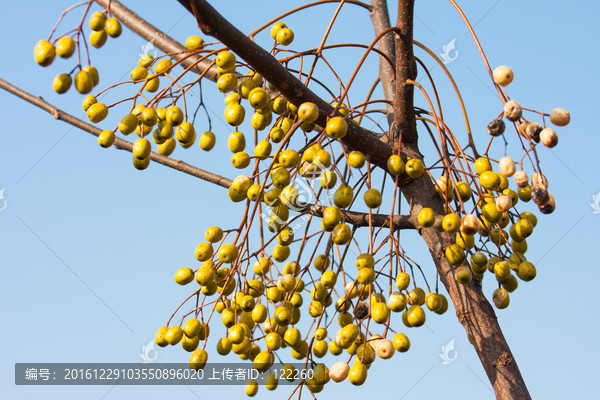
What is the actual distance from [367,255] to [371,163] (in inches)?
18.4

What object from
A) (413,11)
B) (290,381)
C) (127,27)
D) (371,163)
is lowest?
(290,381)

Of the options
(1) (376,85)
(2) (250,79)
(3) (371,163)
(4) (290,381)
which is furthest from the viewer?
(1) (376,85)

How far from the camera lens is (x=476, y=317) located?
5.99 feet

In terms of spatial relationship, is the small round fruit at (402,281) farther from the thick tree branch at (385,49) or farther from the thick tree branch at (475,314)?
the thick tree branch at (385,49)

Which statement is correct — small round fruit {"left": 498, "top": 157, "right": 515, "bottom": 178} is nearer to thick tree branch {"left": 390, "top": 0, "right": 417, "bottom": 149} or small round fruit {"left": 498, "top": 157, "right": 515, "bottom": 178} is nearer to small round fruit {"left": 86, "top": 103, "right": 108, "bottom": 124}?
thick tree branch {"left": 390, "top": 0, "right": 417, "bottom": 149}

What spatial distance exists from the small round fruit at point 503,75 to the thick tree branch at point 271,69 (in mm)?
441

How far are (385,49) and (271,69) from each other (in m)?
1.02

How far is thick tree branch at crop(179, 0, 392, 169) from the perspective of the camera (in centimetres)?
134

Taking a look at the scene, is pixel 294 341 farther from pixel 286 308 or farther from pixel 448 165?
pixel 448 165

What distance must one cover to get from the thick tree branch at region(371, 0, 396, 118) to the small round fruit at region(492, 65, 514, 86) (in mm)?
644

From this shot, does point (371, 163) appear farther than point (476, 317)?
Yes

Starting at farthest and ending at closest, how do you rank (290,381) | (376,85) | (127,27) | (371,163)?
(127,27) < (376,85) < (371,163) < (290,381)

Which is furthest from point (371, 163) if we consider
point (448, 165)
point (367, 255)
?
point (367, 255)

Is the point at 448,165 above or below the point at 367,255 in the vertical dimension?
above
